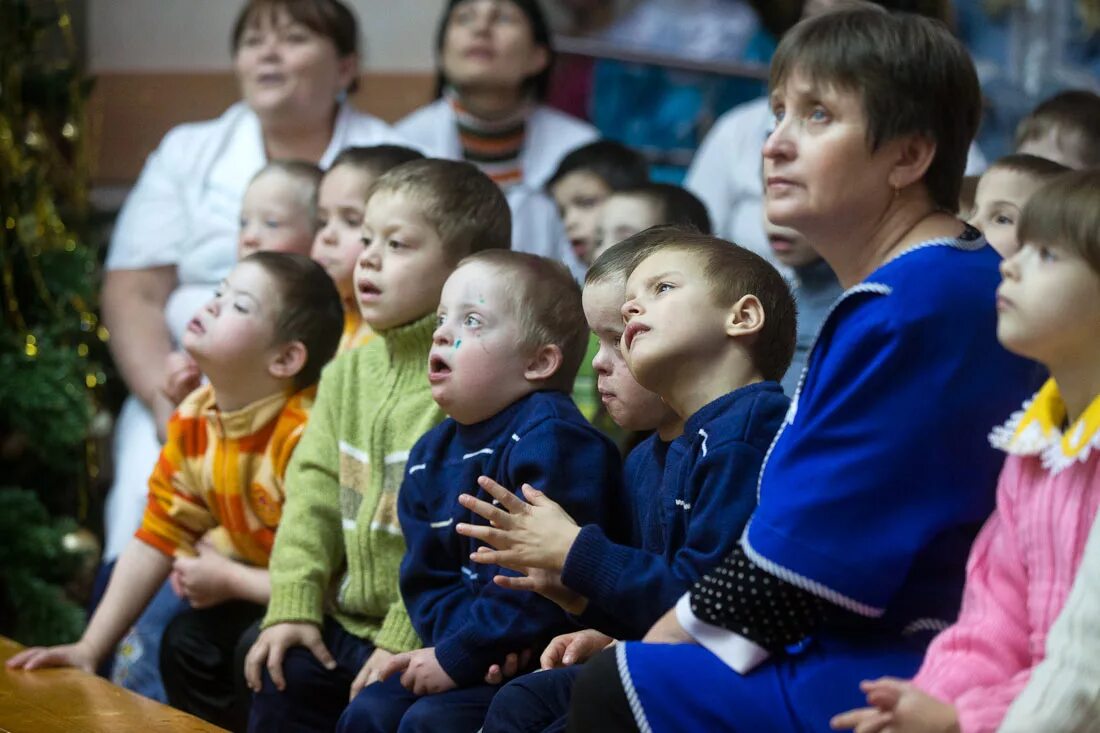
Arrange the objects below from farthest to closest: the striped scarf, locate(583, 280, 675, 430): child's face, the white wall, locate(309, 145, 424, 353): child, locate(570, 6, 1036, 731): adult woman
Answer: the white wall, the striped scarf, locate(309, 145, 424, 353): child, locate(583, 280, 675, 430): child's face, locate(570, 6, 1036, 731): adult woman

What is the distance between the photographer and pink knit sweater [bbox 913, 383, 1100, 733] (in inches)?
53.6

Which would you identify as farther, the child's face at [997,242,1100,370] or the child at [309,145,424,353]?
the child at [309,145,424,353]

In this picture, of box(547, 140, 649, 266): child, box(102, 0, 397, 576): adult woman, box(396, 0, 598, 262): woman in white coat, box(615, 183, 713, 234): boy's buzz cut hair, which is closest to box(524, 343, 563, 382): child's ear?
box(615, 183, 713, 234): boy's buzz cut hair

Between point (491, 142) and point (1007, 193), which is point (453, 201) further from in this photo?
point (491, 142)

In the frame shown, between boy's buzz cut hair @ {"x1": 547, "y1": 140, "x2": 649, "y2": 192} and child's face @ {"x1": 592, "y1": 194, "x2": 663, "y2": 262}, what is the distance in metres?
0.34

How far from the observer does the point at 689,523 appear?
67.7 inches

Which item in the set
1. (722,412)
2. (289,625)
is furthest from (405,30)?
(722,412)

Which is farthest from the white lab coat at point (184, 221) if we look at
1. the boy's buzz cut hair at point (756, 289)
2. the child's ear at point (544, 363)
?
the boy's buzz cut hair at point (756, 289)

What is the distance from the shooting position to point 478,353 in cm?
209

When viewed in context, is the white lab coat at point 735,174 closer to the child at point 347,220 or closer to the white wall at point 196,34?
the child at point 347,220

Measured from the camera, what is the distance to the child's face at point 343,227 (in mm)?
2730

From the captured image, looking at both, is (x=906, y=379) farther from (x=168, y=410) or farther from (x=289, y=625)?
(x=168, y=410)

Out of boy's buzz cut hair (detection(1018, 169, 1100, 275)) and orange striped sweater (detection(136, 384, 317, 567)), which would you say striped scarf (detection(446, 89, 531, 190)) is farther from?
boy's buzz cut hair (detection(1018, 169, 1100, 275))

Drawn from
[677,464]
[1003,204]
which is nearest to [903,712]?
[677,464]
